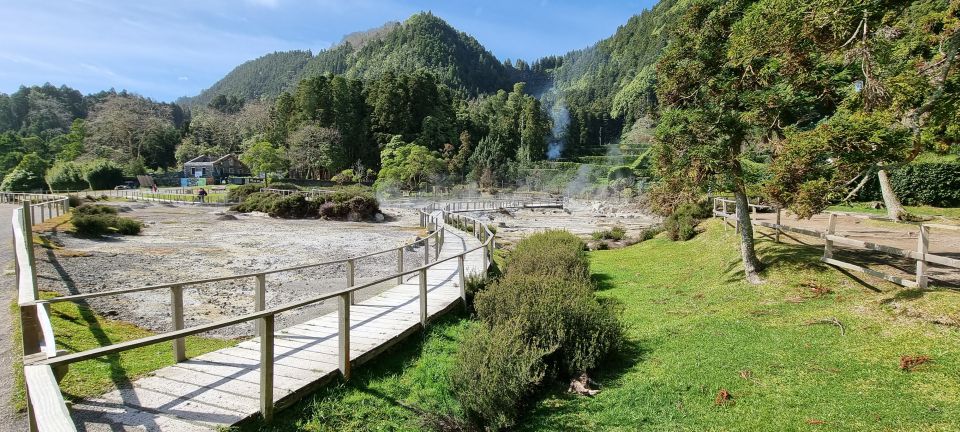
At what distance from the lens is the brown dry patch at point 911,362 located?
5.26 meters

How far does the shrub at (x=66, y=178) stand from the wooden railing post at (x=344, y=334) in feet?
208

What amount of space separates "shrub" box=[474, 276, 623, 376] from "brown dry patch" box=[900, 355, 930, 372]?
128 inches

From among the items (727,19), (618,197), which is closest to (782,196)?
(727,19)

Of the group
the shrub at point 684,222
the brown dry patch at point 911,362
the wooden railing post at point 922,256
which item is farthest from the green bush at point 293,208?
the brown dry patch at point 911,362

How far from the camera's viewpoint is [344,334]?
5.08 m

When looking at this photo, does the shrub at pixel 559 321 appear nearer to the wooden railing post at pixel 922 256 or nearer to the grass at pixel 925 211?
the wooden railing post at pixel 922 256

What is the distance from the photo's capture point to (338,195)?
114 ft

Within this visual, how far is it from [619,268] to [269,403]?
42.4 feet

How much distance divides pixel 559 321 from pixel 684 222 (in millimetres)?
13781

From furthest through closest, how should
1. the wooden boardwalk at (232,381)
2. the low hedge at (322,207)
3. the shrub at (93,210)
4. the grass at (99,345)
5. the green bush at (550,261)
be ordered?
the low hedge at (322,207), the shrub at (93,210), the green bush at (550,261), the grass at (99,345), the wooden boardwalk at (232,381)

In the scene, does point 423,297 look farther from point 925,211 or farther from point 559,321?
point 925,211

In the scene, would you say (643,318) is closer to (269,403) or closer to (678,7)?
(269,403)

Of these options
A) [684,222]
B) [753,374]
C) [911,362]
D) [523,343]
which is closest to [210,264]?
[523,343]

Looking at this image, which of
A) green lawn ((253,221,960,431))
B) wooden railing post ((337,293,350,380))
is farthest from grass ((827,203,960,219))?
wooden railing post ((337,293,350,380))
